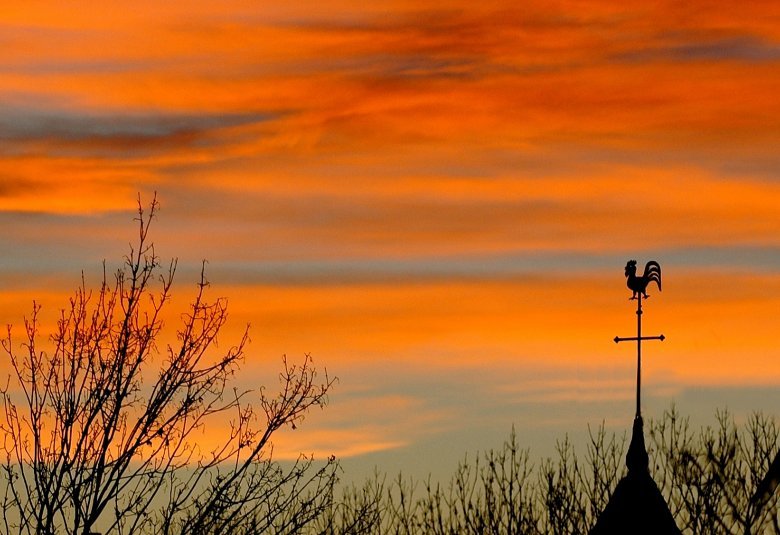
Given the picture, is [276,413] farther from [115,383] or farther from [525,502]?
[525,502]

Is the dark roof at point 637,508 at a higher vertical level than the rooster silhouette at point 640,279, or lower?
lower

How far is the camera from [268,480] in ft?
102

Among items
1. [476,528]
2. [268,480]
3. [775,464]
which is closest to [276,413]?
[268,480]

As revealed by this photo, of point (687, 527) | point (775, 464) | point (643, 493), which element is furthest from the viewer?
point (687, 527)

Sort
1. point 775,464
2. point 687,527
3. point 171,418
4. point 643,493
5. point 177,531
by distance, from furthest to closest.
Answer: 1. point 687,527
2. point 177,531
3. point 171,418
4. point 775,464
5. point 643,493

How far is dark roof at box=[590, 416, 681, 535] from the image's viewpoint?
81.6 ft

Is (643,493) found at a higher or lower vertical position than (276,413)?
lower

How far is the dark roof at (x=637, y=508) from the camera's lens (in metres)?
24.9

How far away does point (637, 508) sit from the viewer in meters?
24.9

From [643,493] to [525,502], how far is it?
18.5 metres

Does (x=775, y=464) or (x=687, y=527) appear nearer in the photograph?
(x=775, y=464)

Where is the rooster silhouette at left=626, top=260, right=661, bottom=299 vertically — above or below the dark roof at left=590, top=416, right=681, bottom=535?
above

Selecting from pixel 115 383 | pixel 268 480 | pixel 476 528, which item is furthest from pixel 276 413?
pixel 476 528

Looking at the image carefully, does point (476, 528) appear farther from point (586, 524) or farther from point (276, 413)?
point (276, 413)
